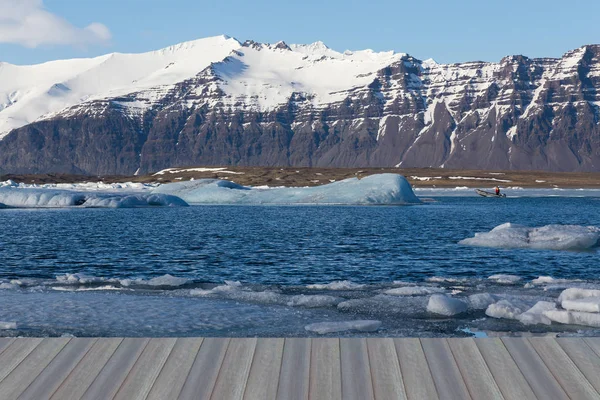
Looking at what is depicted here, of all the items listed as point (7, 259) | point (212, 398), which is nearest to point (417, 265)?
point (7, 259)

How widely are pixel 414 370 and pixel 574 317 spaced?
9.79 meters

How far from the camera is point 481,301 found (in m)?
22.1

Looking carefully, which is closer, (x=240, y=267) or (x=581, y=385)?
(x=581, y=385)

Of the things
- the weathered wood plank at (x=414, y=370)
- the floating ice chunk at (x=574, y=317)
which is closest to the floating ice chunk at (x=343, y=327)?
the floating ice chunk at (x=574, y=317)

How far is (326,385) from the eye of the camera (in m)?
10.1

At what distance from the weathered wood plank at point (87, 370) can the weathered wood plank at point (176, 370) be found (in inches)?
35.6

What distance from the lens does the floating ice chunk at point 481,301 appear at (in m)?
21.7

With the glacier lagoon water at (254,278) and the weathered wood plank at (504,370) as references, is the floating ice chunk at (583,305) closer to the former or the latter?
the glacier lagoon water at (254,278)

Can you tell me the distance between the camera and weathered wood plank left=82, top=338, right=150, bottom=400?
9969 millimetres

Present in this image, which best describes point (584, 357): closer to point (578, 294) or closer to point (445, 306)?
point (445, 306)

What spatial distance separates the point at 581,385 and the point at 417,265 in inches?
989

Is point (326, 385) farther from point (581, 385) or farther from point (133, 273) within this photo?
point (133, 273)

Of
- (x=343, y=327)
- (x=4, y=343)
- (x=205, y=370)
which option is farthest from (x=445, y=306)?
(x=4, y=343)

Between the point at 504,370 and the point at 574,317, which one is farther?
the point at 574,317
